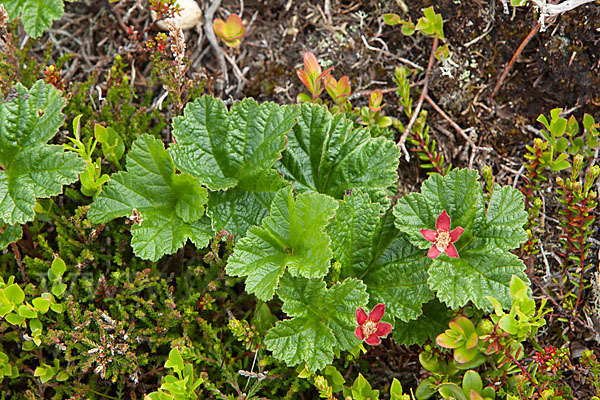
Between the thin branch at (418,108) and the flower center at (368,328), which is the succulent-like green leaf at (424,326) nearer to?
the flower center at (368,328)

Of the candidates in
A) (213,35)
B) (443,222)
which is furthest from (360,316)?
(213,35)

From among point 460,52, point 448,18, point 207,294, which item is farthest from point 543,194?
point 207,294

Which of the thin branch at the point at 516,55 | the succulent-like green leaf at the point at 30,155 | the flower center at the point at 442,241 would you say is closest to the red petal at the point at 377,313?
the flower center at the point at 442,241

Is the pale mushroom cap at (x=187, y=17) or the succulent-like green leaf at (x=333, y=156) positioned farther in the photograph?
the pale mushroom cap at (x=187, y=17)

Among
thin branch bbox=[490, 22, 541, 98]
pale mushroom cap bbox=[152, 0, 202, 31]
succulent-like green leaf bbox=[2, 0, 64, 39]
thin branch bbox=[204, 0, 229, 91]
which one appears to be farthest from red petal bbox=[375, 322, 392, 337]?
succulent-like green leaf bbox=[2, 0, 64, 39]

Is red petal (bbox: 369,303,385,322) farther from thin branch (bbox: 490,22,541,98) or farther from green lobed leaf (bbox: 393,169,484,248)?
thin branch (bbox: 490,22,541,98)

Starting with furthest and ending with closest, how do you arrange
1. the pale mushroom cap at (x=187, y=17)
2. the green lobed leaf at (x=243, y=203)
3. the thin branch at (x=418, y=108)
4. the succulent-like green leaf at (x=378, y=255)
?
the pale mushroom cap at (x=187, y=17)
the thin branch at (x=418, y=108)
the green lobed leaf at (x=243, y=203)
the succulent-like green leaf at (x=378, y=255)

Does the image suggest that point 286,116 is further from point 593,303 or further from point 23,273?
point 593,303

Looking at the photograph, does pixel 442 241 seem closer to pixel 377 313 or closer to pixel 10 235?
pixel 377 313
